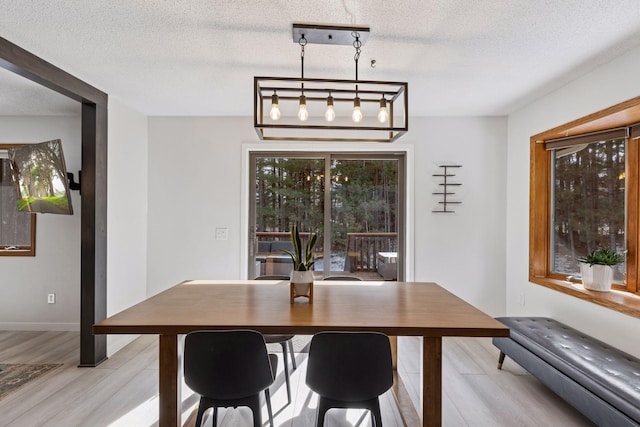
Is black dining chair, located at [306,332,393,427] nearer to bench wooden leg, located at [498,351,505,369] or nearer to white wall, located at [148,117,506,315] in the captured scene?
bench wooden leg, located at [498,351,505,369]

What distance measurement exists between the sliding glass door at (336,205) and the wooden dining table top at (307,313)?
164cm

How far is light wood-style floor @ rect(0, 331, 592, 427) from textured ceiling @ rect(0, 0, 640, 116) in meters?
2.47

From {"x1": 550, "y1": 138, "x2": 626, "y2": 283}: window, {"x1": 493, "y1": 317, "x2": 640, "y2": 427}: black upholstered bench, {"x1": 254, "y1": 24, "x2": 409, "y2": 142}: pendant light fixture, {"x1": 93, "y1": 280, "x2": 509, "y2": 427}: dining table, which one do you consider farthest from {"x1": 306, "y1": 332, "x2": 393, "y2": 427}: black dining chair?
{"x1": 550, "y1": 138, "x2": 626, "y2": 283}: window

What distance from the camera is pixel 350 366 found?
1485mm

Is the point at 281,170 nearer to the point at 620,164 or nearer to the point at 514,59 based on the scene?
the point at 514,59

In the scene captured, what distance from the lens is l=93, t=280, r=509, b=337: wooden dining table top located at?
5.07ft

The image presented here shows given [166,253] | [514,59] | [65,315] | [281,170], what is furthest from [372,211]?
[65,315]

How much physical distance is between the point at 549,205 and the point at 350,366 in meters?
2.93

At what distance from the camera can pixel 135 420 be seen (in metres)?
2.20

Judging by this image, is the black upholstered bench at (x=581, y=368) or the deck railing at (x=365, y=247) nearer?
the black upholstered bench at (x=581, y=368)

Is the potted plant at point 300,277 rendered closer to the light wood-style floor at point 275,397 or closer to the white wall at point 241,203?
the light wood-style floor at point 275,397

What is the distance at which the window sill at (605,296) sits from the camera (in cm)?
233

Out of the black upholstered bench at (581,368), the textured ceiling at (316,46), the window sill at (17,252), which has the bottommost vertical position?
the black upholstered bench at (581,368)

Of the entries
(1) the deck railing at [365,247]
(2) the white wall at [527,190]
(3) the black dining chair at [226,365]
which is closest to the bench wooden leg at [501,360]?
(2) the white wall at [527,190]
